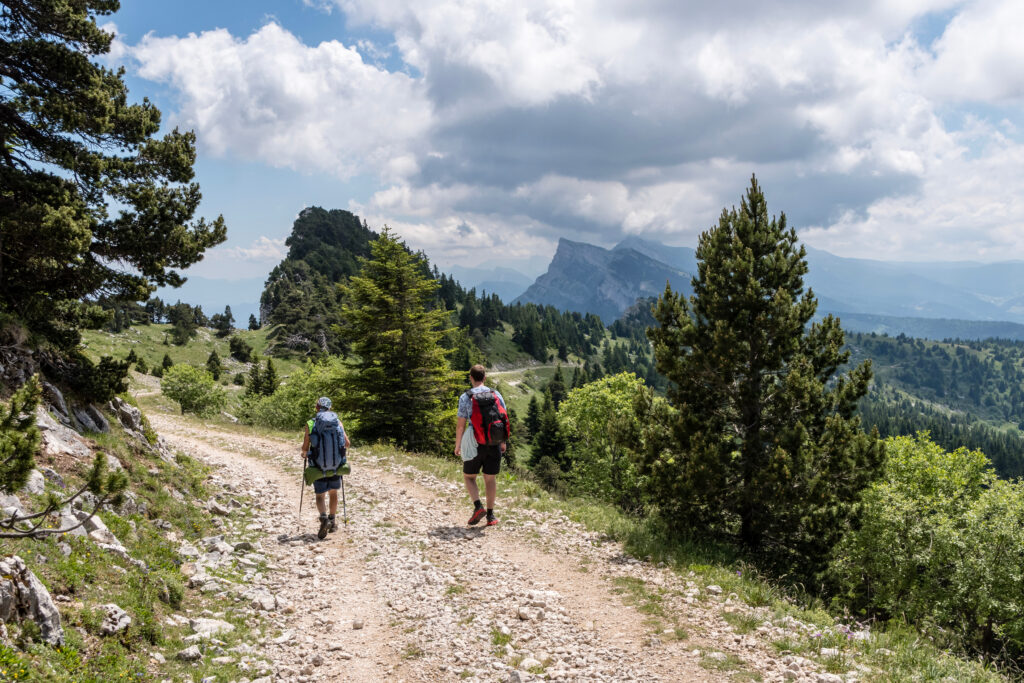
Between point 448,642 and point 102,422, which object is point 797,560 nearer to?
point 448,642

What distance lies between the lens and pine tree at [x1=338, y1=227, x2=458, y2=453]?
99.6 ft

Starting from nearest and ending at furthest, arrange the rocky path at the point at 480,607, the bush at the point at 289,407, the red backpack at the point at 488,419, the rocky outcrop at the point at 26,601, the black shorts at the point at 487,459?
the rocky outcrop at the point at 26,601 < the rocky path at the point at 480,607 < the red backpack at the point at 488,419 < the black shorts at the point at 487,459 < the bush at the point at 289,407

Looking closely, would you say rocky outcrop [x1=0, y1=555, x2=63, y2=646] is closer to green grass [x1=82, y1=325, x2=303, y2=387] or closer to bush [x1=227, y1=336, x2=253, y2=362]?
green grass [x1=82, y1=325, x2=303, y2=387]

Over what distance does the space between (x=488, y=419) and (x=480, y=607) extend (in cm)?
416

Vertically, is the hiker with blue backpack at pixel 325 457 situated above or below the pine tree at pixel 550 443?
above

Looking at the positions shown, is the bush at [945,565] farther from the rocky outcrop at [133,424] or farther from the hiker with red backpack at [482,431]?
the rocky outcrop at [133,424]

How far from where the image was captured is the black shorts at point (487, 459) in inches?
484

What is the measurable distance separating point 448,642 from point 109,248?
45.3 ft

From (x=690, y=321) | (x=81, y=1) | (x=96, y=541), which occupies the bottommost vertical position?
(x=96, y=541)

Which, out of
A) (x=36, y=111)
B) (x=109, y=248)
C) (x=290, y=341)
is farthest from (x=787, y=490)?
(x=290, y=341)

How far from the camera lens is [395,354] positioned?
30.8 metres

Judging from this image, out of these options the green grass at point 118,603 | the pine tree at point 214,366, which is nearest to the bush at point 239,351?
the pine tree at point 214,366

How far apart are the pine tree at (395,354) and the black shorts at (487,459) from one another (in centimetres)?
1793

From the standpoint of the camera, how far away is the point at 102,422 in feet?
46.6
